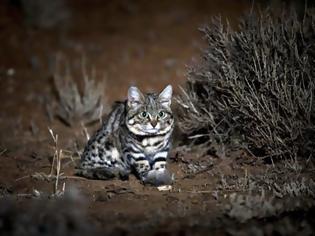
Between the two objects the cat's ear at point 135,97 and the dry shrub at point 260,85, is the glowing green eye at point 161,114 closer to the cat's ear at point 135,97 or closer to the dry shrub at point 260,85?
the cat's ear at point 135,97

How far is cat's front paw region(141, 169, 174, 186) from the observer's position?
23.2ft

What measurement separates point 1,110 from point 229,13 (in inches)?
230

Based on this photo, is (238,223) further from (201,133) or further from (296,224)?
(201,133)

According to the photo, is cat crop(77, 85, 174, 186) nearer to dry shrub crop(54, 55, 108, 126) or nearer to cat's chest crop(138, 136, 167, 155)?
cat's chest crop(138, 136, 167, 155)

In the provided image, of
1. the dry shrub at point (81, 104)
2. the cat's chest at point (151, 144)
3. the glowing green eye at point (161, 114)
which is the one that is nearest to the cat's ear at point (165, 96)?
the glowing green eye at point (161, 114)

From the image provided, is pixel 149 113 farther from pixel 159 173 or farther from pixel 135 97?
pixel 159 173

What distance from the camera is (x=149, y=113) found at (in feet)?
23.2

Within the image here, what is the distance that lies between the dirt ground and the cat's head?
59 cm

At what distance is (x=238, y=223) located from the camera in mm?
5602

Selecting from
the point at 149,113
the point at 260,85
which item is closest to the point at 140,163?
the point at 149,113

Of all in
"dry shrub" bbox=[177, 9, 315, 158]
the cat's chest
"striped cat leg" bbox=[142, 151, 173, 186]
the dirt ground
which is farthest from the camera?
the cat's chest


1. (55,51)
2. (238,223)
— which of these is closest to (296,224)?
(238,223)

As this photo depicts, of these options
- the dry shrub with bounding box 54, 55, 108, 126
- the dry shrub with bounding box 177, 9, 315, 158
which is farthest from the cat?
the dry shrub with bounding box 54, 55, 108, 126

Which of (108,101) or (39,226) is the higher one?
(108,101)
